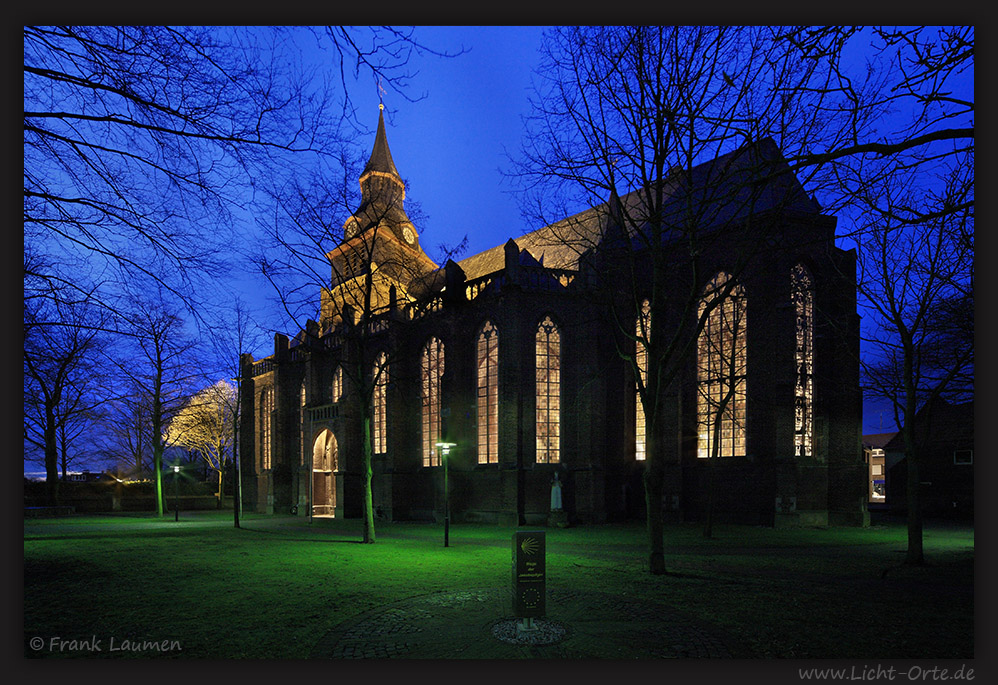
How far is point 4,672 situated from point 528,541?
5.58 m

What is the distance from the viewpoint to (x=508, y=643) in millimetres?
7223

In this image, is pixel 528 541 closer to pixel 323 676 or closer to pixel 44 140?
pixel 323 676

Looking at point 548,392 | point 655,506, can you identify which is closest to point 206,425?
point 548,392

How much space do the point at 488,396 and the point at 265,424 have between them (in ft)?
83.7

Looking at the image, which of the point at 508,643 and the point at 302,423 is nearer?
the point at 508,643

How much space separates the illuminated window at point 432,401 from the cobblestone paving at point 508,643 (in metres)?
22.1

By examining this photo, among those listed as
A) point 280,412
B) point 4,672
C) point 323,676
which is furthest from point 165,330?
point 280,412

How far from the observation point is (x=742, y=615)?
8.75 m

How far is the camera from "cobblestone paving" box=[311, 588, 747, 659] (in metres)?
6.97

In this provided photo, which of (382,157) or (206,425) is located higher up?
(382,157)

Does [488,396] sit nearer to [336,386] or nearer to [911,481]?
[336,386]

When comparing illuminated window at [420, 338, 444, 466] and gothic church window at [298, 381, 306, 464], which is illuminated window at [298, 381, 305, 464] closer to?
gothic church window at [298, 381, 306, 464]

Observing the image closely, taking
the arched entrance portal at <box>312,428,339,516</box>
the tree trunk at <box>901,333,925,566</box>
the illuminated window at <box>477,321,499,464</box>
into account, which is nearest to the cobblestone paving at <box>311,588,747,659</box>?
the tree trunk at <box>901,333,925,566</box>

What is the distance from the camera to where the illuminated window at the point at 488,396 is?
29.0 m
